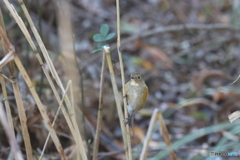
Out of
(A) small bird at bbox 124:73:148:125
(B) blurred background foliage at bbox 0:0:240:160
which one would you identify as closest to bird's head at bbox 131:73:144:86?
(A) small bird at bbox 124:73:148:125

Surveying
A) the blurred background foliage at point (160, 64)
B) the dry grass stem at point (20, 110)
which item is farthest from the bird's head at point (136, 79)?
the dry grass stem at point (20, 110)

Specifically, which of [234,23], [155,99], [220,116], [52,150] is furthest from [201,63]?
[52,150]

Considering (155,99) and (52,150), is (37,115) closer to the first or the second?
(52,150)

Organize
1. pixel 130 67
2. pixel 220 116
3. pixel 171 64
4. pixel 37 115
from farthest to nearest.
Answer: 1. pixel 171 64
2. pixel 130 67
3. pixel 220 116
4. pixel 37 115

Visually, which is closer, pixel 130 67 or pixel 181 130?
pixel 181 130

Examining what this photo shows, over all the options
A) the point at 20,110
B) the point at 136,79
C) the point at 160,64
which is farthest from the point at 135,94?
the point at 160,64

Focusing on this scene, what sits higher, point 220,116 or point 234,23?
point 234,23

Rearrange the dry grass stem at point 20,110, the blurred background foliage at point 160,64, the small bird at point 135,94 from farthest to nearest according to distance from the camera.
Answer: the blurred background foliage at point 160,64
the small bird at point 135,94
the dry grass stem at point 20,110

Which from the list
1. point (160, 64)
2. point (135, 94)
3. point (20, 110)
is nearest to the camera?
point (20, 110)

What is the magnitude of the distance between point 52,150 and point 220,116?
1.72 m

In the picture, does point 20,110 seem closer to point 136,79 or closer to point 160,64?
point 136,79

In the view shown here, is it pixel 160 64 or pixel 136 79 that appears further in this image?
pixel 160 64

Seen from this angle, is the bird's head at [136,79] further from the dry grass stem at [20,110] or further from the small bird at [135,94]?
the dry grass stem at [20,110]

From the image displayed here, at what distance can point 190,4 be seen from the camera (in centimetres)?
613
